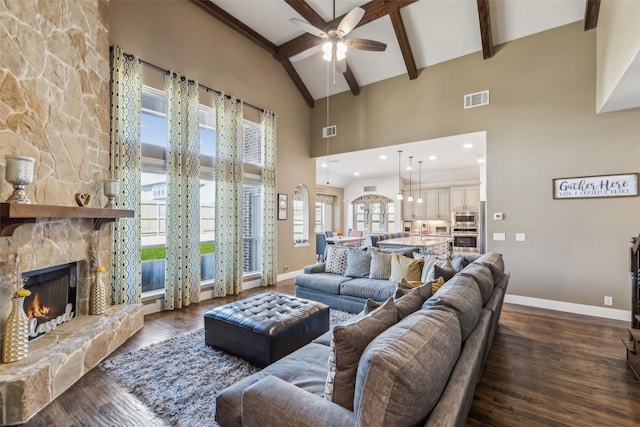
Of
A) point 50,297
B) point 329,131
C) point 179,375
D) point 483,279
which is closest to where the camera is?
point 483,279

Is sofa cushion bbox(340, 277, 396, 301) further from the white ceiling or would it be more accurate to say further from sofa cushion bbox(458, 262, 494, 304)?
the white ceiling

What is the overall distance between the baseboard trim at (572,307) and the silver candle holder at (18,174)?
6.33 m

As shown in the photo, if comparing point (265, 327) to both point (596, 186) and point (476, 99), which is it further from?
point (476, 99)

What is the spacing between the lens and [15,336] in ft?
7.41

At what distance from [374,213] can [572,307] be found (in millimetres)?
7559

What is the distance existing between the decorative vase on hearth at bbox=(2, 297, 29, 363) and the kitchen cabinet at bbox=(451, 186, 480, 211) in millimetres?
10547

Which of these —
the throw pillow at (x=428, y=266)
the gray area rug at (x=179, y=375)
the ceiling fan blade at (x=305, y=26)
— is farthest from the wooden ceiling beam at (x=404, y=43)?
the gray area rug at (x=179, y=375)

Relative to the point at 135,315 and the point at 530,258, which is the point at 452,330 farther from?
the point at 530,258

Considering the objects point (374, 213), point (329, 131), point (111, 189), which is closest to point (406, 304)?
point (111, 189)

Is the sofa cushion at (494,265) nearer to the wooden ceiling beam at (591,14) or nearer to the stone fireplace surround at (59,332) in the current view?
the stone fireplace surround at (59,332)

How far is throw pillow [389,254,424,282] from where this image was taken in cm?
379

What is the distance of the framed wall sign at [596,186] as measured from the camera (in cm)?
407

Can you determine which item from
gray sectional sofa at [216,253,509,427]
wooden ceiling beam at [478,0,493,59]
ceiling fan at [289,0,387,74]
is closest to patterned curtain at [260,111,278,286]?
ceiling fan at [289,0,387,74]

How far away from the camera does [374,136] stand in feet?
21.1
